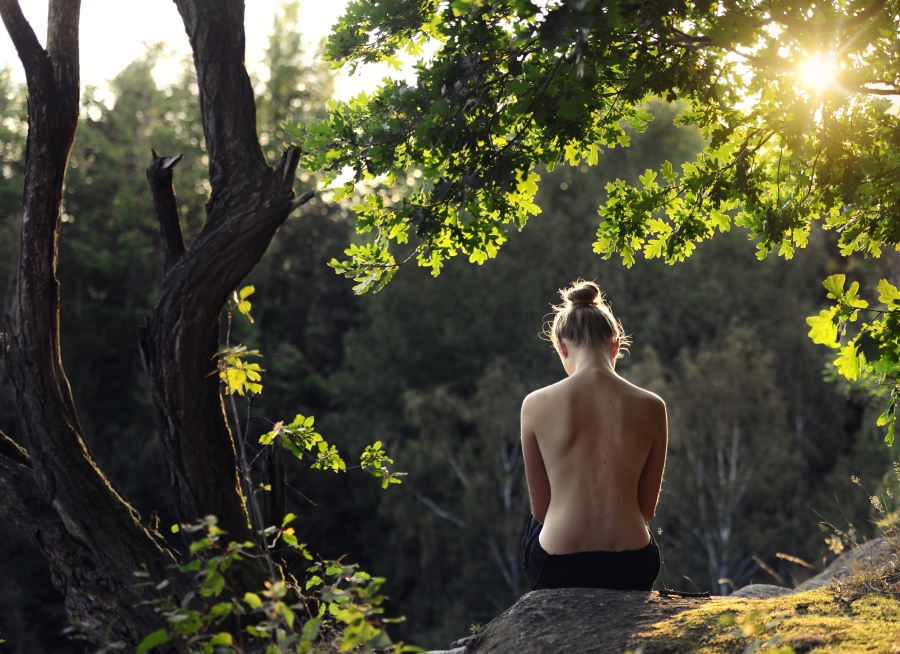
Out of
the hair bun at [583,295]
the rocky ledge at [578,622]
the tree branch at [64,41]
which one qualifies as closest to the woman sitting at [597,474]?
the rocky ledge at [578,622]

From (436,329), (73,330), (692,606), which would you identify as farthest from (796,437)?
(692,606)

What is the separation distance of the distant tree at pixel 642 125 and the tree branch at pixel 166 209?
613 mm

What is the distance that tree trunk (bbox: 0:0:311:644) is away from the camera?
319 centimetres

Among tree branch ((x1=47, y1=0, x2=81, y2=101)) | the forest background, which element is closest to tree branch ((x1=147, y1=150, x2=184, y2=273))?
tree branch ((x1=47, y1=0, x2=81, y2=101))

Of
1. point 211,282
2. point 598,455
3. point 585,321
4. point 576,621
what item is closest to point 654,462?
point 598,455

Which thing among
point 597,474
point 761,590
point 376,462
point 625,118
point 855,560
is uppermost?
point 625,118

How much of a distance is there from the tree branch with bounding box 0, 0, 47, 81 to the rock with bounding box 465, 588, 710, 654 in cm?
306

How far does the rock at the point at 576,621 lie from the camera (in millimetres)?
2420

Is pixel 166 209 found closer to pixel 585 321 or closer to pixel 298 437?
pixel 298 437

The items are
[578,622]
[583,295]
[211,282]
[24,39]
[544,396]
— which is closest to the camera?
[578,622]

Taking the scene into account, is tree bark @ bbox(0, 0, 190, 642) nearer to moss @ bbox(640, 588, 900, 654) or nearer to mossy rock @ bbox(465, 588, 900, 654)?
mossy rock @ bbox(465, 588, 900, 654)

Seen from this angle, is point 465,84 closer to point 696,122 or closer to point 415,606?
point 696,122

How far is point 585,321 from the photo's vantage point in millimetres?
3064

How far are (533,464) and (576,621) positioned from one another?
25.3 inches
